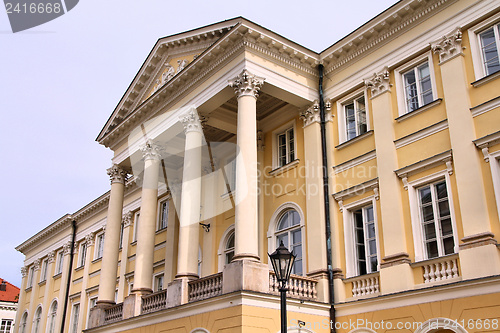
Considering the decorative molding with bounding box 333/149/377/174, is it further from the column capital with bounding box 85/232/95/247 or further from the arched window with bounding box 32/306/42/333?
the arched window with bounding box 32/306/42/333

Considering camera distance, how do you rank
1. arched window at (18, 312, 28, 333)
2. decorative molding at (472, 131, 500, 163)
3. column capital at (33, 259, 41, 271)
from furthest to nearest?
column capital at (33, 259, 41, 271) → arched window at (18, 312, 28, 333) → decorative molding at (472, 131, 500, 163)

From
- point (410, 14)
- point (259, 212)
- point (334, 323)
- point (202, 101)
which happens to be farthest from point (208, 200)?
point (410, 14)

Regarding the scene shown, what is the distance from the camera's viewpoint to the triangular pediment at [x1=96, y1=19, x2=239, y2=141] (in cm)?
1850

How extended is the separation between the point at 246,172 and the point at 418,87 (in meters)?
5.49

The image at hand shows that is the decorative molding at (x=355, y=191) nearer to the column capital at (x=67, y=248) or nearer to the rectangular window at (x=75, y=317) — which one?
the rectangular window at (x=75, y=317)

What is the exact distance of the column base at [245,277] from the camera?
549 inches

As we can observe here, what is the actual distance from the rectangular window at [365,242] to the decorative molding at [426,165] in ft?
5.05

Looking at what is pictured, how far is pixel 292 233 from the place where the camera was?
59.3ft

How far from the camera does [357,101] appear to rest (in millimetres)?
17438

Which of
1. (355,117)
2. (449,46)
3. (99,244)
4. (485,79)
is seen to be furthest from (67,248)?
(485,79)

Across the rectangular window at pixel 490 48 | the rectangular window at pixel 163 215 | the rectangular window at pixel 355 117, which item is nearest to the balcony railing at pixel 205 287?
the rectangular window at pixel 355 117

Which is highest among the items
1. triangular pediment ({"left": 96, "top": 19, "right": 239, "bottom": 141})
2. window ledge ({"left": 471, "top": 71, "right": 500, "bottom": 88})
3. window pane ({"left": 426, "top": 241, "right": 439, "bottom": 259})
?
triangular pediment ({"left": 96, "top": 19, "right": 239, "bottom": 141})

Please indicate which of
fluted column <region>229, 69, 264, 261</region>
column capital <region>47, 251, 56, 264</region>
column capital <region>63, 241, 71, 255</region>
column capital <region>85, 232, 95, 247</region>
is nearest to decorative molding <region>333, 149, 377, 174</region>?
fluted column <region>229, 69, 264, 261</region>

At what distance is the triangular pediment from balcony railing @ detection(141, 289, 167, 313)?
7502mm
